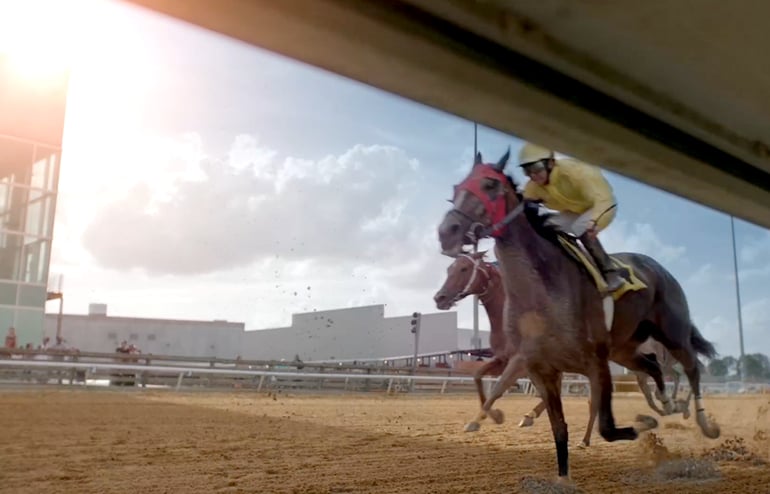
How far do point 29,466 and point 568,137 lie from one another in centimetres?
414

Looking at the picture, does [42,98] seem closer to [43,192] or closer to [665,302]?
[43,192]

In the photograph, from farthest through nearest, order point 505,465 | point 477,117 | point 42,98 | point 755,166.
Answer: point 42,98, point 505,465, point 755,166, point 477,117

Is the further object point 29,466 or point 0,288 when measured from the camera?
point 0,288

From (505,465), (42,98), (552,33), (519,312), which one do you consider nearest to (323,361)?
(42,98)

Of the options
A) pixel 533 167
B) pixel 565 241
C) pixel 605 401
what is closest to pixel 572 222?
pixel 565 241

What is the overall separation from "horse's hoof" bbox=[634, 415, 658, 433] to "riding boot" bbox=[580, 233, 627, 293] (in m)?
1.06

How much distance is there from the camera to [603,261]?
18.2 feet

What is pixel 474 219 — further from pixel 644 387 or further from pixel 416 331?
pixel 416 331

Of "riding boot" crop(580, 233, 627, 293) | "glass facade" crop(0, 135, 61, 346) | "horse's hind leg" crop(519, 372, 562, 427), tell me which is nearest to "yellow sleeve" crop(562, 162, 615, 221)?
"riding boot" crop(580, 233, 627, 293)

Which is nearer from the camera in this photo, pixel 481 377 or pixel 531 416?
pixel 481 377

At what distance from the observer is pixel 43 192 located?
14.2 metres

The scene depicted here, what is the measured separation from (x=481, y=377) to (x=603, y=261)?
1.86 m

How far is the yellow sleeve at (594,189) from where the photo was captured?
17.7ft

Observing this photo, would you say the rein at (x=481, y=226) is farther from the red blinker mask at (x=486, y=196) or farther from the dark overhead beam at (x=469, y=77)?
the dark overhead beam at (x=469, y=77)
